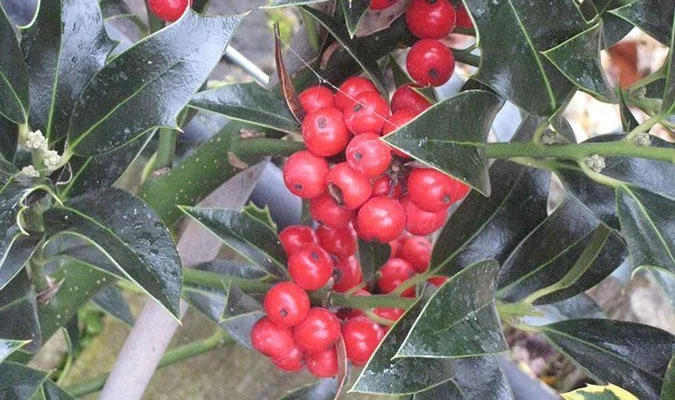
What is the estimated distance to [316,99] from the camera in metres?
0.53

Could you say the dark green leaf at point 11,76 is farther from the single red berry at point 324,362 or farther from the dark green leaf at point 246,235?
the single red berry at point 324,362

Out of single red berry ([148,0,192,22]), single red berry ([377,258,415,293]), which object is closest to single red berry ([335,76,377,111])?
single red berry ([148,0,192,22])

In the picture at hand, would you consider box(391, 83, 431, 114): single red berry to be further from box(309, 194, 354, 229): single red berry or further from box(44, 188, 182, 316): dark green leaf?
box(44, 188, 182, 316): dark green leaf

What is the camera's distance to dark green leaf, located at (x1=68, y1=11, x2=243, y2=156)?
0.47 m

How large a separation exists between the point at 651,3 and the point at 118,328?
1.07 m

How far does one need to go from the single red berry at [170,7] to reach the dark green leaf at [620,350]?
0.37 meters

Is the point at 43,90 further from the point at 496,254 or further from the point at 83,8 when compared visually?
the point at 496,254

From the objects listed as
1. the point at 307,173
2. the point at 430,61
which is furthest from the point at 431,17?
the point at 307,173

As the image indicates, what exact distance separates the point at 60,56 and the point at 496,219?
369 millimetres

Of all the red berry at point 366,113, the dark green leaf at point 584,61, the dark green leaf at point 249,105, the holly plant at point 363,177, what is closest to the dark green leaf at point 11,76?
the holly plant at point 363,177

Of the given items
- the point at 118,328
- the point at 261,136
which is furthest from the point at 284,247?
the point at 118,328

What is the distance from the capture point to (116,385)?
727mm

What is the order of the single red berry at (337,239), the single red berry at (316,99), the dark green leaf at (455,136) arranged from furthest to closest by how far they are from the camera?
the single red berry at (337,239), the single red berry at (316,99), the dark green leaf at (455,136)

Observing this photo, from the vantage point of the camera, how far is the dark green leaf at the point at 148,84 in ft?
1.53
